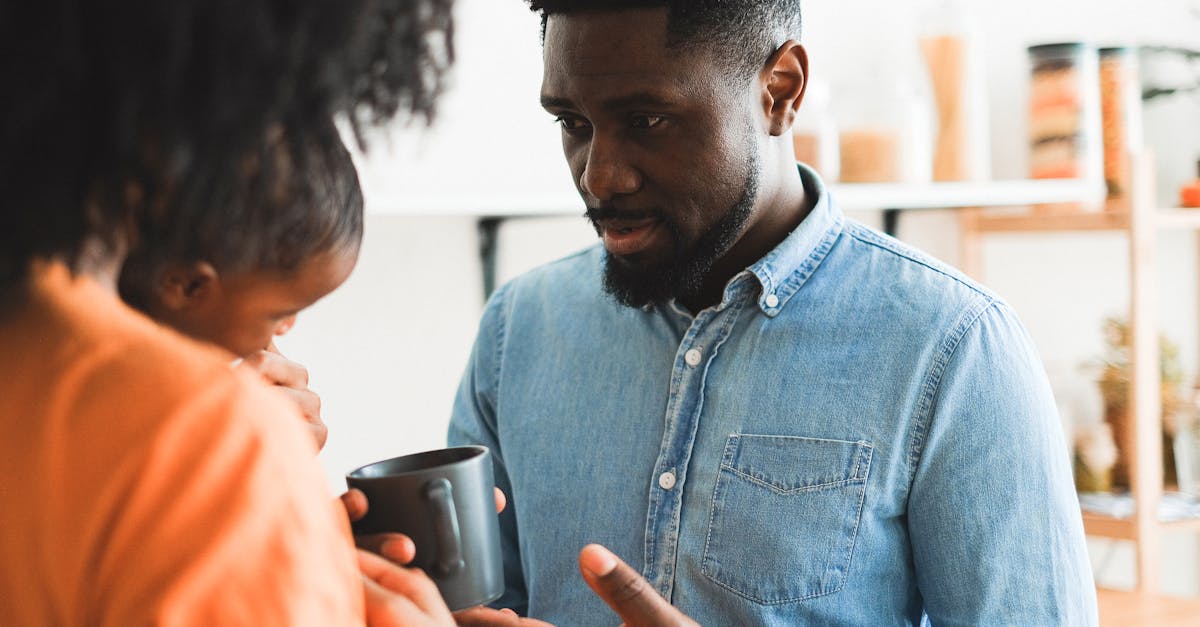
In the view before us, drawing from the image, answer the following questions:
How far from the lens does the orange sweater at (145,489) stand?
43 cm

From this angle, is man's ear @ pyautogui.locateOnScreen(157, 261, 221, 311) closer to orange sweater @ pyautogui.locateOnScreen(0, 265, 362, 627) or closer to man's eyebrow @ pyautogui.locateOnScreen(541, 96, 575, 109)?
orange sweater @ pyautogui.locateOnScreen(0, 265, 362, 627)

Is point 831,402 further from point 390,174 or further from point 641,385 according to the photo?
point 390,174

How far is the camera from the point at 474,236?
1.81m

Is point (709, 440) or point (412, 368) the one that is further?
point (412, 368)

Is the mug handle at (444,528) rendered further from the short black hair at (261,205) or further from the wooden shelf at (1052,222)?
the wooden shelf at (1052,222)

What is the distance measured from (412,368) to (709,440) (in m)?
0.79

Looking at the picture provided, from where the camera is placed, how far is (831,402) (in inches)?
40.7

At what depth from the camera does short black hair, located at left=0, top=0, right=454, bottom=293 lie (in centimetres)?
43

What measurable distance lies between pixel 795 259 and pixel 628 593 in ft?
1.33

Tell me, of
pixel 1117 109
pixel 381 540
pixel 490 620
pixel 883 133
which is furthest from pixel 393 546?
pixel 1117 109

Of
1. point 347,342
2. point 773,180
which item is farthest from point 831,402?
point 347,342

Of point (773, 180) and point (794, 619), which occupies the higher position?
point (773, 180)

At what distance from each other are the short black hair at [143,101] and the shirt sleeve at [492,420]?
768 mm

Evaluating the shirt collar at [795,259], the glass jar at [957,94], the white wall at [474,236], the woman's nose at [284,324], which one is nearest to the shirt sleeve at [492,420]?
the white wall at [474,236]
